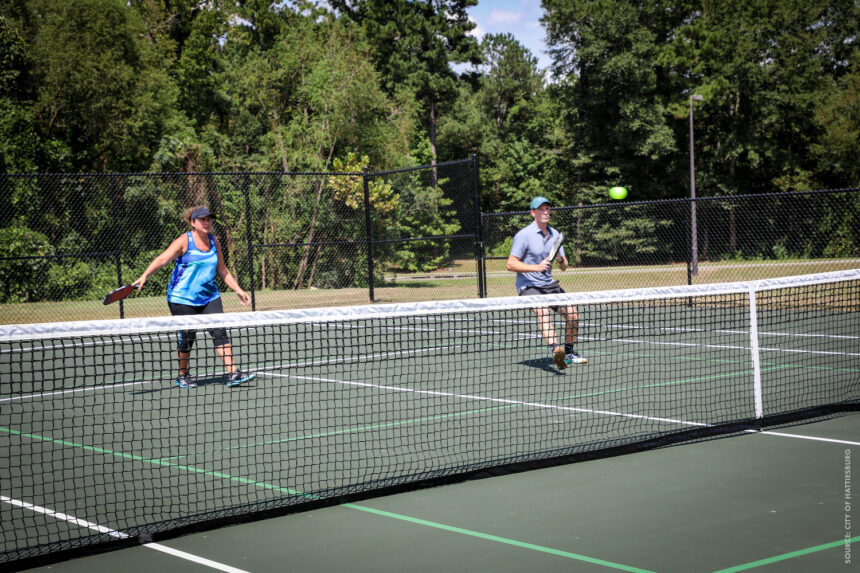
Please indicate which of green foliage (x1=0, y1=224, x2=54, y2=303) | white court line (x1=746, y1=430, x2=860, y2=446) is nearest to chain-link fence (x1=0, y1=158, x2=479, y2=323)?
green foliage (x1=0, y1=224, x2=54, y2=303)

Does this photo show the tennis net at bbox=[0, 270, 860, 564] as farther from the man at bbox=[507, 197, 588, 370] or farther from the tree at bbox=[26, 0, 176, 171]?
the tree at bbox=[26, 0, 176, 171]

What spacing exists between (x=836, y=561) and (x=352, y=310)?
3.09 meters

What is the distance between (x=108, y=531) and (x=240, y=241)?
22529 millimetres

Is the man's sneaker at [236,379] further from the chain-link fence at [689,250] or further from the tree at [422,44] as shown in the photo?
the tree at [422,44]

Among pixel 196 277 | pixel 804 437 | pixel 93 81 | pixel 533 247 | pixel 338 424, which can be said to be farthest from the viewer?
pixel 93 81

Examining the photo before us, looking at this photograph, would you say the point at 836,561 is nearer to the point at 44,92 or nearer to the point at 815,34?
the point at 44,92

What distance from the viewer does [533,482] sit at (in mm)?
5320

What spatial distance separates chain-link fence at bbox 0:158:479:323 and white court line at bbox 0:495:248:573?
12.5 meters

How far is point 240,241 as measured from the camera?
26.5 m

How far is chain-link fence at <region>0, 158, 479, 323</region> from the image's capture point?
68.7 ft

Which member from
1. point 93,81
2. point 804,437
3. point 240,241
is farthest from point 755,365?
point 93,81

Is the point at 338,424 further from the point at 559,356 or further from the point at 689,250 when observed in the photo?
the point at 689,250

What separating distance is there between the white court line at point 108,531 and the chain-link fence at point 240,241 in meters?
12.5

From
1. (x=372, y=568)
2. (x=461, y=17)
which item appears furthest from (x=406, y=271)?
(x=461, y=17)
